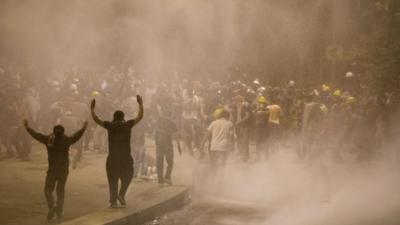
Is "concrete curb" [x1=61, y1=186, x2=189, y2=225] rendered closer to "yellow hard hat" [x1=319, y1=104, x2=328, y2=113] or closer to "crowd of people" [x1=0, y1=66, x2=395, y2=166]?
"crowd of people" [x1=0, y1=66, x2=395, y2=166]

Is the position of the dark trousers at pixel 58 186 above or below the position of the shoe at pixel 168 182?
above

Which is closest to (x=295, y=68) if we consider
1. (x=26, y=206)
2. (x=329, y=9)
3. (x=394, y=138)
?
(x=329, y=9)

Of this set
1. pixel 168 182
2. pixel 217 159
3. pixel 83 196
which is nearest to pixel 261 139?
pixel 217 159

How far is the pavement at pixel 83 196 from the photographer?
938 cm

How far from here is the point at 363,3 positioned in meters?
26.0

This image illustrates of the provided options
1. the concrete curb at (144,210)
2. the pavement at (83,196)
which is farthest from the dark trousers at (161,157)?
the concrete curb at (144,210)

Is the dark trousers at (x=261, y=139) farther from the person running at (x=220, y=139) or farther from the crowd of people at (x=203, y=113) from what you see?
the person running at (x=220, y=139)

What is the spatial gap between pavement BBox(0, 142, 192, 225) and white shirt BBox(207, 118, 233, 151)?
95 cm

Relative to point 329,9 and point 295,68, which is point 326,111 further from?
point 295,68

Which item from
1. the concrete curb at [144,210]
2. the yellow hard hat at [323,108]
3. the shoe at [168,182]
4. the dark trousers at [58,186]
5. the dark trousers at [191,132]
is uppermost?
the yellow hard hat at [323,108]

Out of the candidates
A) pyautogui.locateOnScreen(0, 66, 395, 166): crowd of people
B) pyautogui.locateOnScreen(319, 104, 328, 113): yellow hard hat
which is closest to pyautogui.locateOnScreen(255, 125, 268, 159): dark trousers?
pyautogui.locateOnScreen(0, 66, 395, 166): crowd of people

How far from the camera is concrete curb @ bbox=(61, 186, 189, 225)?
9.03 m

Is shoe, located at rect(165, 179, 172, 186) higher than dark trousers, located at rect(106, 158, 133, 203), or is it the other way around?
dark trousers, located at rect(106, 158, 133, 203)

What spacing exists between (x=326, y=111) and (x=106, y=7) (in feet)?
20.9
